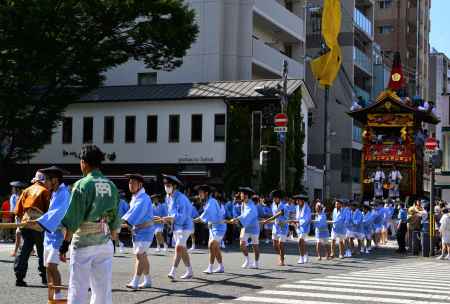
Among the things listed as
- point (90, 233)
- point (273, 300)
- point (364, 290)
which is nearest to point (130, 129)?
point (364, 290)

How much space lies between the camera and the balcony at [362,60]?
5769 centimetres

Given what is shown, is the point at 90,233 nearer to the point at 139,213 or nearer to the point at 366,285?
the point at 139,213

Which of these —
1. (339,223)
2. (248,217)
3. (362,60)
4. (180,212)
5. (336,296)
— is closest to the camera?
(336,296)

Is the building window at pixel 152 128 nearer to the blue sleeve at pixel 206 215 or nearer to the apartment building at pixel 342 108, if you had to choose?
the apartment building at pixel 342 108

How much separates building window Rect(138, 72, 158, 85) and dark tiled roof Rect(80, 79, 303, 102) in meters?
1.75

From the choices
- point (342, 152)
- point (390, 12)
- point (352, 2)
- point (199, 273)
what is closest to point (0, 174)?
point (199, 273)

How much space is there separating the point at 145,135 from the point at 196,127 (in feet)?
10.1

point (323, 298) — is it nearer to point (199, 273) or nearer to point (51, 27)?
point (199, 273)

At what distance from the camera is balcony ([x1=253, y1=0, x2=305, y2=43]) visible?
1707 inches

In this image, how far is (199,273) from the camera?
15.1m

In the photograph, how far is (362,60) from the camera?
2357 inches

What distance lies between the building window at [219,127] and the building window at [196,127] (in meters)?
0.82

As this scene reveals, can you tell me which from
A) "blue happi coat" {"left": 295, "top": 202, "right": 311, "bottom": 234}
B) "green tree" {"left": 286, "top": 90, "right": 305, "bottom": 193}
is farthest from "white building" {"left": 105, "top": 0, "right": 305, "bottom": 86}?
"blue happi coat" {"left": 295, "top": 202, "right": 311, "bottom": 234}

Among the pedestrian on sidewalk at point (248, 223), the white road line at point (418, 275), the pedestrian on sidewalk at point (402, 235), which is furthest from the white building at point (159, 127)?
the white road line at point (418, 275)
